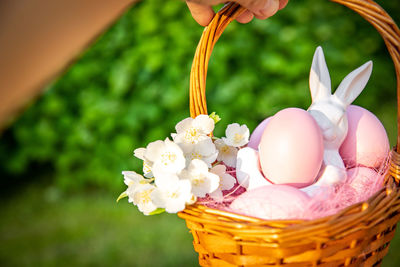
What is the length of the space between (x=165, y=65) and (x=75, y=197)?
3.48ft

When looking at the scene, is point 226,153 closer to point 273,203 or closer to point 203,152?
point 203,152

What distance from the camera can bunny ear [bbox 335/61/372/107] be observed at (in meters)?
1.30

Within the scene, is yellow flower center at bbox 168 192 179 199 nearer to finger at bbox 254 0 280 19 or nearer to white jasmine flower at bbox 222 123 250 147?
white jasmine flower at bbox 222 123 250 147

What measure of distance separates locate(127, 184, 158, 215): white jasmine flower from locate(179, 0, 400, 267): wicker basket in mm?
106

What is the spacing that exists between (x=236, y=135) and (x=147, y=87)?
59.5 inches

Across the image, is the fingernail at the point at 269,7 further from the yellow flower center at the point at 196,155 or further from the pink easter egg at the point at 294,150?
the yellow flower center at the point at 196,155

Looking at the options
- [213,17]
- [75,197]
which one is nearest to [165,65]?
[75,197]

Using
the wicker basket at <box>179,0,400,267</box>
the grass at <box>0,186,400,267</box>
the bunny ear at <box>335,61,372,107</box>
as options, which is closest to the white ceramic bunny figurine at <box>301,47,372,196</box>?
the bunny ear at <box>335,61,372,107</box>

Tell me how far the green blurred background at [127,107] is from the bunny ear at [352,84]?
1.41 metres

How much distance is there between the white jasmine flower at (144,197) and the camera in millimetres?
1144

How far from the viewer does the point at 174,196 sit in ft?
3.63

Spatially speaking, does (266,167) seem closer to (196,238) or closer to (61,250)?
(196,238)

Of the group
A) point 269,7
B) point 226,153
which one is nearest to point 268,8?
point 269,7

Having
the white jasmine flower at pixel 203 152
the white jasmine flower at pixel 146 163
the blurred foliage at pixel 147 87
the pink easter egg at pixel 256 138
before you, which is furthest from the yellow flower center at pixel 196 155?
the blurred foliage at pixel 147 87
